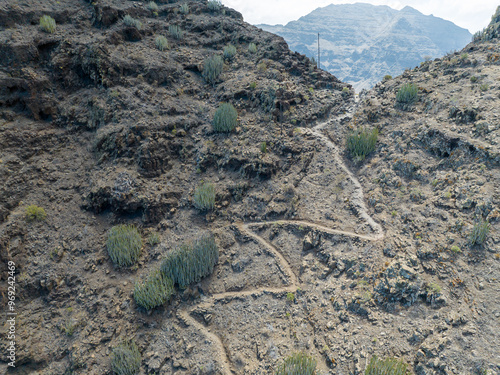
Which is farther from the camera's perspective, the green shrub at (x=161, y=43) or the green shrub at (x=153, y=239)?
the green shrub at (x=161, y=43)

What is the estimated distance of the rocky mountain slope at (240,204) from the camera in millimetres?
5791

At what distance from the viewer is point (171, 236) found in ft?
27.7

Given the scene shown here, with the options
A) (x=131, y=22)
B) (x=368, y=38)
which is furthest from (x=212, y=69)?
(x=368, y=38)

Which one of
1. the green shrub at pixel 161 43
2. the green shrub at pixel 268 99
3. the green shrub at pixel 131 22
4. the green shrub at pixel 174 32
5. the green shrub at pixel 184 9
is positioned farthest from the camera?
the green shrub at pixel 184 9

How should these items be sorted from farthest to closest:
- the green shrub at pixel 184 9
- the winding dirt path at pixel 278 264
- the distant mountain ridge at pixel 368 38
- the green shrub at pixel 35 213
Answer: the distant mountain ridge at pixel 368 38, the green shrub at pixel 184 9, the green shrub at pixel 35 213, the winding dirt path at pixel 278 264

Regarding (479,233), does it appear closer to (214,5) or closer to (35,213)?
(35,213)

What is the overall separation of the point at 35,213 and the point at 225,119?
22.4ft

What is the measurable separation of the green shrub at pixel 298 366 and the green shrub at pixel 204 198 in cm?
507

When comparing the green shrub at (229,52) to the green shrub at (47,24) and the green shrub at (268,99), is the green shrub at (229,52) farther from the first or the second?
the green shrub at (47,24)

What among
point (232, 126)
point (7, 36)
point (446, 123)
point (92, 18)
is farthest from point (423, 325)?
point (92, 18)

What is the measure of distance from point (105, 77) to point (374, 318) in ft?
38.7

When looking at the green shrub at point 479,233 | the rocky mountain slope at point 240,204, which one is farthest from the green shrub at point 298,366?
the green shrub at point 479,233

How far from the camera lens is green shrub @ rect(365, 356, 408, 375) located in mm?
4609

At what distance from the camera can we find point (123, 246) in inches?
300
